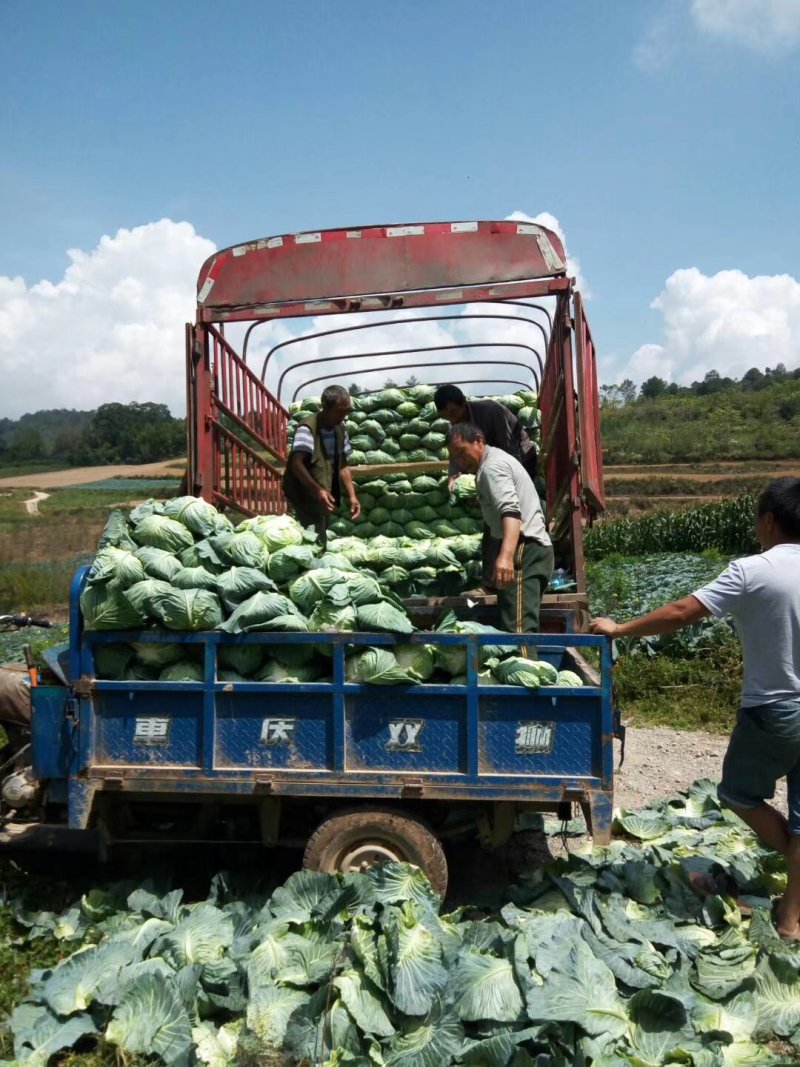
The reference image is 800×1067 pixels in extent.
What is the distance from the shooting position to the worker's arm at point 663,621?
349cm

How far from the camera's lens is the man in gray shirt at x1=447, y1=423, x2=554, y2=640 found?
15.3ft

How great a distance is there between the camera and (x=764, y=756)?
3617 mm

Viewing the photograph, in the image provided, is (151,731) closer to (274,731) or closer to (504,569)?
(274,731)

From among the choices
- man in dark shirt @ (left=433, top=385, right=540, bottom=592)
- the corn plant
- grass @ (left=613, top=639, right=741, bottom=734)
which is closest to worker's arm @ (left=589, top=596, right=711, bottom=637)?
man in dark shirt @ (left=433, top=385, right=540, bottom=592)

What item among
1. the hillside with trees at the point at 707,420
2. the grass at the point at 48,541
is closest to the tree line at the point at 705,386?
→ the hillside with trees at the point at 707,420

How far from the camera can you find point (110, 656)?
3.85m

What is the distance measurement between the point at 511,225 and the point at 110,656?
13.9 ft

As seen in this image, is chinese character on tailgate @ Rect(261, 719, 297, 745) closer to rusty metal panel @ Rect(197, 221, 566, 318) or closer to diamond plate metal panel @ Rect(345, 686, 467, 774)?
diamond plate metal panel @ Rect(345, 686, 467, 774)

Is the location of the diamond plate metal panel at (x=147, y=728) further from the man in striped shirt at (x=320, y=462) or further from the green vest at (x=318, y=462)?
the green vest at (x=318, y=462)

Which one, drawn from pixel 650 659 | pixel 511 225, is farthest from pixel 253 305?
pixel 650 659

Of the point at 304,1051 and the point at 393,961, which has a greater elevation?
the point at 393,961

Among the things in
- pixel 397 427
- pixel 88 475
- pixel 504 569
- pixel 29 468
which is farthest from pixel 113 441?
pixel 504 569

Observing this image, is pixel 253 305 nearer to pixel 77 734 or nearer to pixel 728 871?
pixel 77 734

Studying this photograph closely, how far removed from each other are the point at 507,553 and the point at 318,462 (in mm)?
2492
